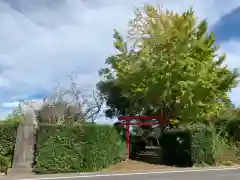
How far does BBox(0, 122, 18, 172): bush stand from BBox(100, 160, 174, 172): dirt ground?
198 inches

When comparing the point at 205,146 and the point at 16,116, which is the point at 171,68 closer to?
the point at 205,146

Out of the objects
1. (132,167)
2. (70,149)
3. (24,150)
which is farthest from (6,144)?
(132,167)

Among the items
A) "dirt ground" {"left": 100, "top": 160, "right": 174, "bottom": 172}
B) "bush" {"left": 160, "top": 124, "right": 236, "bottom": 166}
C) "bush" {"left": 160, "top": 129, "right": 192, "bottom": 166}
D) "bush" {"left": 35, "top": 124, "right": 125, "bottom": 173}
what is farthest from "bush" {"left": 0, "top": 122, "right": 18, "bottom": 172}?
"bush" {"left": 160, "top": 124, "right": 236, "bottom": 166}

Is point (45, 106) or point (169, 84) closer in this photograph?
point (169, 84)

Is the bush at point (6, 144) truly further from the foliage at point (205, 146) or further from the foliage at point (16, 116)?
the foliage at point (205, 146)

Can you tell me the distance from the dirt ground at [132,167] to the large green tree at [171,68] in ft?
20.6

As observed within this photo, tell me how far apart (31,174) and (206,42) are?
2038 centimetres

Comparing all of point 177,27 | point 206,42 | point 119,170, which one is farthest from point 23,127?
point 206,42

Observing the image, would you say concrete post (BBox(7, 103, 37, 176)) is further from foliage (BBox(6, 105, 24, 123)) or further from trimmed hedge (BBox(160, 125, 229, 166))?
trimmed hedge (BBox(160, 125, 229, 166))

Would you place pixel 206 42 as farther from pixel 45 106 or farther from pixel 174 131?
pixel 45 106

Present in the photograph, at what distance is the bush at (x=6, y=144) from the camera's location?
17797 millimetres

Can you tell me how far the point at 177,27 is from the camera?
28906 millimetres

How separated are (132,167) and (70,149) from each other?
14.8ft

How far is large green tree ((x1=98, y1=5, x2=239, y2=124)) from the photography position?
2683 cm
